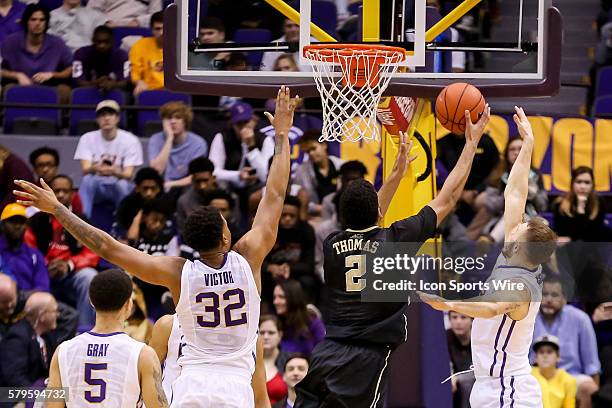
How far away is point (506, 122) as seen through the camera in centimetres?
1116

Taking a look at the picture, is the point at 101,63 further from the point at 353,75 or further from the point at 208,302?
the point at 208,302

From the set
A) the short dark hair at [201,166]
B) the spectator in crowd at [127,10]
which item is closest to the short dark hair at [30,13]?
the spectator in crowd at [127,10]

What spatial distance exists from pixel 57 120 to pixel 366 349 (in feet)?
20.9

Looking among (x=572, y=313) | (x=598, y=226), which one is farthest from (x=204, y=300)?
(x=598, y=226)

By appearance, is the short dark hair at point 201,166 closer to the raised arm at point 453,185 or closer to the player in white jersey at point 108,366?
the raised arm at point 453,185

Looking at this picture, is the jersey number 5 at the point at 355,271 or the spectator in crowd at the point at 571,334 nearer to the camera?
the jersey number 5 at the point at 355,271

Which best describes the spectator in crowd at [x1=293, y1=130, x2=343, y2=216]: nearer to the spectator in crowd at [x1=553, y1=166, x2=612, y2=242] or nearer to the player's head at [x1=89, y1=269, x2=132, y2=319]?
the spectator in crowd at [x1=553, y1=166, x2=612, y2=242]

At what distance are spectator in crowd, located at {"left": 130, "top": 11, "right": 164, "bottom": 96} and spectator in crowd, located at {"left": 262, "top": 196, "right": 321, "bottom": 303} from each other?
2.45m

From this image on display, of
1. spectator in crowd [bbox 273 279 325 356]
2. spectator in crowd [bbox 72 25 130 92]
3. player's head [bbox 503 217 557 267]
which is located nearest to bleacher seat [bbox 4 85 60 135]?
spectator in crowd [bbox 72 25 130 92]

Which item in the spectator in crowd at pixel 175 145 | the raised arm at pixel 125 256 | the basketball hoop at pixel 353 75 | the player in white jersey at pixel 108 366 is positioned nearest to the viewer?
the player in white jersey at pixel 108 366

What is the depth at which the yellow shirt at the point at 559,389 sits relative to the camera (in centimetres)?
893

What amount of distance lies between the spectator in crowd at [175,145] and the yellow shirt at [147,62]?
1055mm

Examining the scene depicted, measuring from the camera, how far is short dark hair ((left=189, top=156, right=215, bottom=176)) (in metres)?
10.4

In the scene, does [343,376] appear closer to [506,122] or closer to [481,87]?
[481,87]
